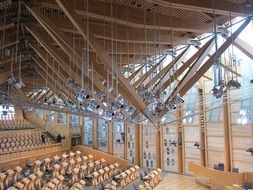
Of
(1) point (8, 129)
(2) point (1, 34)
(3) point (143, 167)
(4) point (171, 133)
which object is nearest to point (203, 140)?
(4) point (171, 133)

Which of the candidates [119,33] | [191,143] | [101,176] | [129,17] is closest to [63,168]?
[101,176]

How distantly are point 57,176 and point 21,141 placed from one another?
313 inches

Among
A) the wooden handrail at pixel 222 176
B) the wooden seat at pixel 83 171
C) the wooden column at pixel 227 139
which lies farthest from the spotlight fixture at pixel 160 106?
the wooden seat at pixel 83 171

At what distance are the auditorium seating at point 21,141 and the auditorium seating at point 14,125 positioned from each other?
970mm

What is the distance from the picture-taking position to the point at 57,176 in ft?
45.2

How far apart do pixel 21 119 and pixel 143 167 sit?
13.8m

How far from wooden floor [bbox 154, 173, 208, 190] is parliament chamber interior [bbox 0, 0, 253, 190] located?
6cm

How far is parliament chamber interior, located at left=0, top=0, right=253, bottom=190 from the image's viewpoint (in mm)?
8438

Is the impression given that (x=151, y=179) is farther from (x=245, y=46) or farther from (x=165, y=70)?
(x=245, y=46)

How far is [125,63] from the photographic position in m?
15.1

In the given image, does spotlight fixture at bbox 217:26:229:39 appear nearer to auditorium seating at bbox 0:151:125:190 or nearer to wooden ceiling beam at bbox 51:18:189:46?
wooden ceiling beam at bbox 51:18:189:46

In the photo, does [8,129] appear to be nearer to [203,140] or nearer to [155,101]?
[203,140]

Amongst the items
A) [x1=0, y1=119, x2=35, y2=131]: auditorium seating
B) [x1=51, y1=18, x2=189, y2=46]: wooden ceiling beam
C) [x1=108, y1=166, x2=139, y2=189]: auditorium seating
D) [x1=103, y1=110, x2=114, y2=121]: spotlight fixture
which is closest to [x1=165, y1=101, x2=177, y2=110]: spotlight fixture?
[x1=103, y1=110, x2=114, y2=121]: spotlight fixture

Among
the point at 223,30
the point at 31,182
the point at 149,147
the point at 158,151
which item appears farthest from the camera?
the point at 149,147
